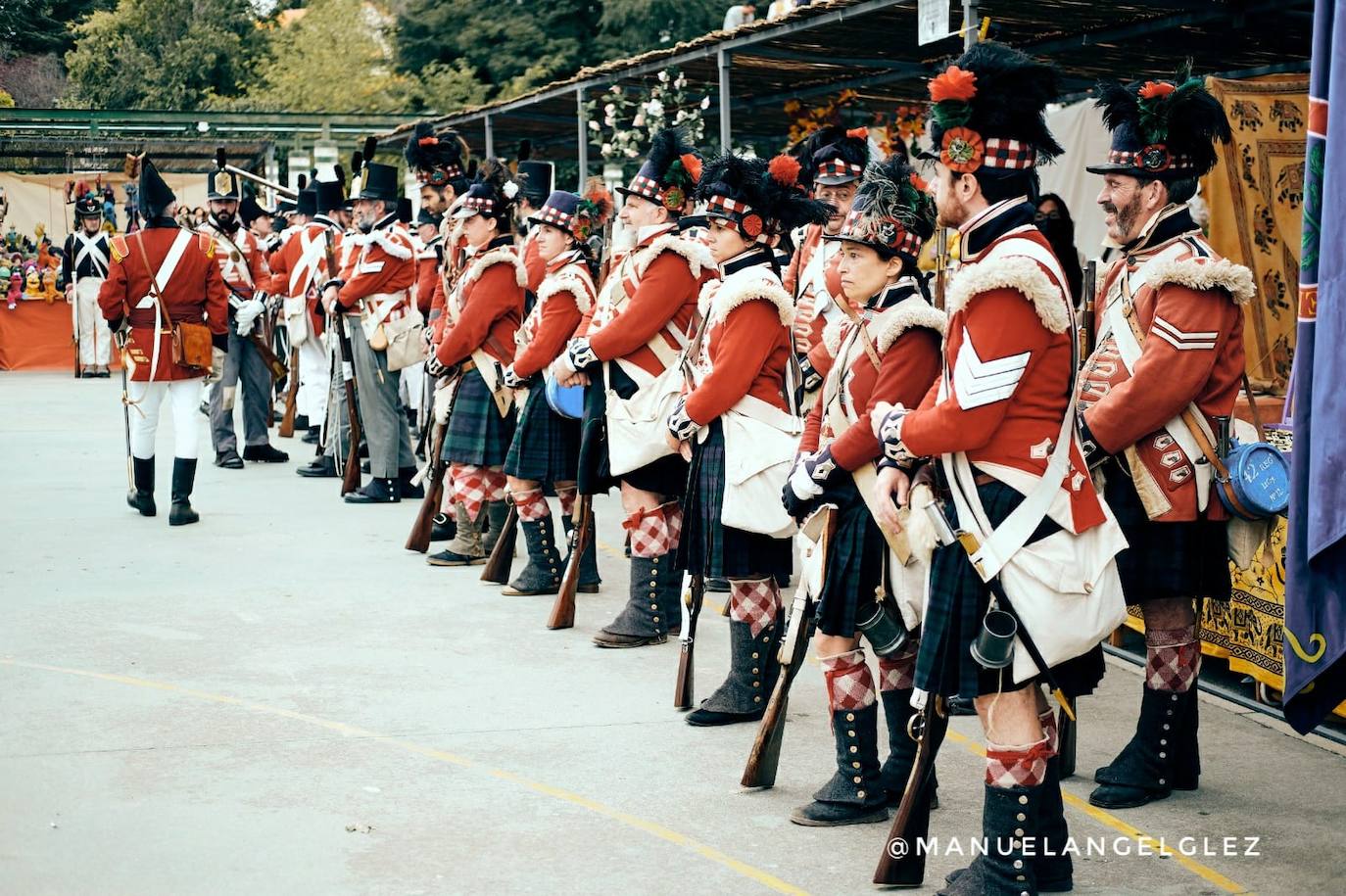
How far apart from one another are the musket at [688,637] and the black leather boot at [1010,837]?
195 centimetres

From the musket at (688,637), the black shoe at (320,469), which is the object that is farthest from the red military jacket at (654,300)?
the black shoe at (320,469)

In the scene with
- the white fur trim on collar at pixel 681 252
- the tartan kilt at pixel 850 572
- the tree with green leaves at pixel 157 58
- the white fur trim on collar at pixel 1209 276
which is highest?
the tree with green leaves at pixel 157 58

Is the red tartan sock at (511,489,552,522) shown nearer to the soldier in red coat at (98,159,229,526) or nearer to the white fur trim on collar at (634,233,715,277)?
the white fur trim on collar at (634,233,715,277)

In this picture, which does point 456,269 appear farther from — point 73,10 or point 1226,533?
point 73,10

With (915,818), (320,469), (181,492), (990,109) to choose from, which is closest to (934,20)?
(990,109)

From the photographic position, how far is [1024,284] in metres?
3.61

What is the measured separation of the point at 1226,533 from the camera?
481cm

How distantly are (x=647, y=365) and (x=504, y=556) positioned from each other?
71.8 inches

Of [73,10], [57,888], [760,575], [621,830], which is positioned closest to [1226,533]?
[760,575]

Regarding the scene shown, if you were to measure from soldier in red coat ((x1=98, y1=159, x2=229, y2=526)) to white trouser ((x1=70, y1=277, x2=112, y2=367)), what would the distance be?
34.6ft

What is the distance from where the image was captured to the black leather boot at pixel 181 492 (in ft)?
31.4

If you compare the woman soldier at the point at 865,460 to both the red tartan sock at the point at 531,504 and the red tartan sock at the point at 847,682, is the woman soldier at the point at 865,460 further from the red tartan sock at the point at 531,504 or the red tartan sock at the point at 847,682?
the red tartan sock at the point at 531,504

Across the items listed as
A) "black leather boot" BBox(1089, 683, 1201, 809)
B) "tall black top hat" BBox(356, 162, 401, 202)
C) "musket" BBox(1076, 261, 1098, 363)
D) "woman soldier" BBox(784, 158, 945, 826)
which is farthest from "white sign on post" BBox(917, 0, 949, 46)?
"tall black top hat" BBox(356, 162, 401, 202)

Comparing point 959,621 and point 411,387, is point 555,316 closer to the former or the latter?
point 959,621
